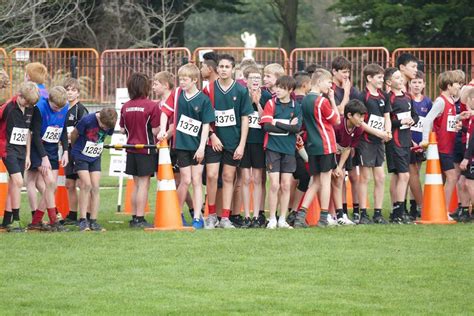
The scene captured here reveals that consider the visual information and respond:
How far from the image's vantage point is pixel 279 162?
14742 mm

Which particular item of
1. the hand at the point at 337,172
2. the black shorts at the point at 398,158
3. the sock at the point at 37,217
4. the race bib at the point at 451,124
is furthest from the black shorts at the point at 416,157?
the sock at the point at 37,217

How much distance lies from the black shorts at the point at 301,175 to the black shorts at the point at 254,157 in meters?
0.46

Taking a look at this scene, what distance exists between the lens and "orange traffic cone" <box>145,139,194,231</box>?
14398 mm

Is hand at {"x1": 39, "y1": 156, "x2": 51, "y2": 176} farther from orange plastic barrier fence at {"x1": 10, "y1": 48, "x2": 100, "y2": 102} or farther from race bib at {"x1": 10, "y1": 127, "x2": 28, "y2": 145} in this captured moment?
orange plastic barrier fence at {"x1": 10, "y1": 48, "x2": 100, "y2": 102}

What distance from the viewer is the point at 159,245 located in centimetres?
1290

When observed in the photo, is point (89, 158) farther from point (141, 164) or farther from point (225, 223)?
point (225, 223)

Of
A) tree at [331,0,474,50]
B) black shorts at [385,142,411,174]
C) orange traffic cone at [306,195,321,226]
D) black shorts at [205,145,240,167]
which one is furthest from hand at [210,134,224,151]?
tree at [331,0,474,50]

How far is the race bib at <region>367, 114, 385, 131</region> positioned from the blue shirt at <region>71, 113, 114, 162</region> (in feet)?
10.6

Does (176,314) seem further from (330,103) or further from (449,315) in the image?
(330,103)

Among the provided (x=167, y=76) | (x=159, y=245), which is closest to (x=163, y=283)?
(x=159, y=245)

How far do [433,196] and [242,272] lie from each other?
4.94 meters

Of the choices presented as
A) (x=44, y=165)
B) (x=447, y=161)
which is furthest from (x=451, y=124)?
(x=44, y=165)

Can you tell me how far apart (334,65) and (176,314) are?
685cm

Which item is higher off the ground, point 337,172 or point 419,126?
point 419,126
